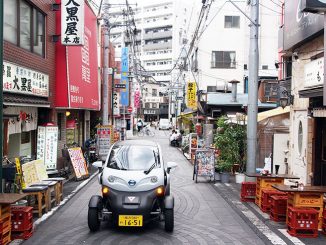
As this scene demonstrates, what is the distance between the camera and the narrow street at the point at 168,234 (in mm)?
8914

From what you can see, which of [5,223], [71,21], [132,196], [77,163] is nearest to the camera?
[5,223]

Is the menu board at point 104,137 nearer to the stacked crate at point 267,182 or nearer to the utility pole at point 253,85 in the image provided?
the utility pole at point 253,85

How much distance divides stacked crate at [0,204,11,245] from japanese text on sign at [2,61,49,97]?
4.67 m

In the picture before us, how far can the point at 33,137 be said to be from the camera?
16.4m

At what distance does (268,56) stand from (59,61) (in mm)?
25126

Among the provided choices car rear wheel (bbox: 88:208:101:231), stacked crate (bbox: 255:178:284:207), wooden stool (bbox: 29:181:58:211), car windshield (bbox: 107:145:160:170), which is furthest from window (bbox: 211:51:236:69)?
car rear wheel (bbox: 88:208:101:231)

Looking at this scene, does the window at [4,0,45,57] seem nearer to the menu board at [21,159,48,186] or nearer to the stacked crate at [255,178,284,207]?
the menu board at [21,159,48,186]

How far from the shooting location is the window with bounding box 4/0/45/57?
1303 centimetres

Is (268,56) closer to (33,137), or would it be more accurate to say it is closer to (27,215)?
(33,137)

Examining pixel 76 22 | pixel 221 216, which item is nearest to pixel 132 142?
pixel 221 216

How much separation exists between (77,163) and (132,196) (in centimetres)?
909

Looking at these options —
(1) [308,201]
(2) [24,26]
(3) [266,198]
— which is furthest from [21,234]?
(2) [24,26]

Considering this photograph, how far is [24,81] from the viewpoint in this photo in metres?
13.6

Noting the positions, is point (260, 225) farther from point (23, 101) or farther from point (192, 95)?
point (192, 95)
